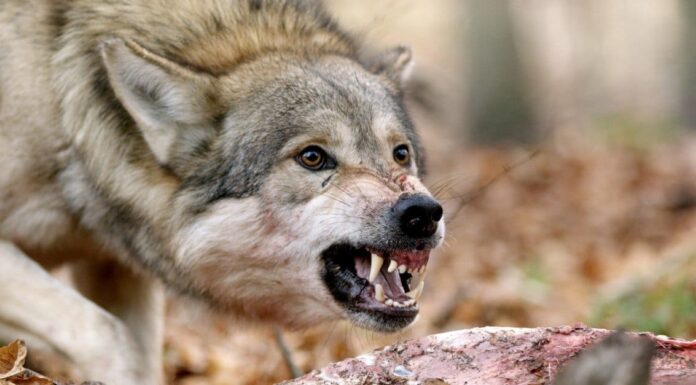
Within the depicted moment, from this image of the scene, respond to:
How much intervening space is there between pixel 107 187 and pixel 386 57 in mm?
1781

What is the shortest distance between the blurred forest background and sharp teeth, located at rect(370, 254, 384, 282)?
27.3 inches

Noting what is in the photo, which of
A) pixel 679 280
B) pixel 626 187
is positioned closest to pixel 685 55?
pixel 626 187

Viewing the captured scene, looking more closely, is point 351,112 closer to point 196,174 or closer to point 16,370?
point 196,174

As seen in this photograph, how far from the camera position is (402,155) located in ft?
16.8

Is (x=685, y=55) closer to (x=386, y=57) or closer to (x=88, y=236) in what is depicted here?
(x=386, y=57)

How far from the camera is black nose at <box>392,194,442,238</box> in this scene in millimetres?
4406

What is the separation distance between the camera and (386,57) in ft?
19.6

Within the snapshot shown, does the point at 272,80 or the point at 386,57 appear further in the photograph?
the point at 386,57

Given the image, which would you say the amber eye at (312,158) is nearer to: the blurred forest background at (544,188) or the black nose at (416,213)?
the black nose at (416,213)

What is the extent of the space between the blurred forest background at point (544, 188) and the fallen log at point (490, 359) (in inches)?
73.8

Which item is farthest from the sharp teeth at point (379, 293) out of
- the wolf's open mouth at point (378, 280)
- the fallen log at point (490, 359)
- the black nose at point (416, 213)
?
the fallen log at point (490, 359)

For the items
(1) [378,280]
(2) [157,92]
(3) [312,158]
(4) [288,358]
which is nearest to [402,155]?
(3) [312,158]

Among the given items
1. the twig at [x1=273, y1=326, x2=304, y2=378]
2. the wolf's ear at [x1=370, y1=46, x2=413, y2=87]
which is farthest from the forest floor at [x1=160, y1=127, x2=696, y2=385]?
the wolf's ear at [x1=370, y1=46, x2=413, y2=87]

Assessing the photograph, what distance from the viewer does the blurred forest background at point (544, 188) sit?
6.61 m
